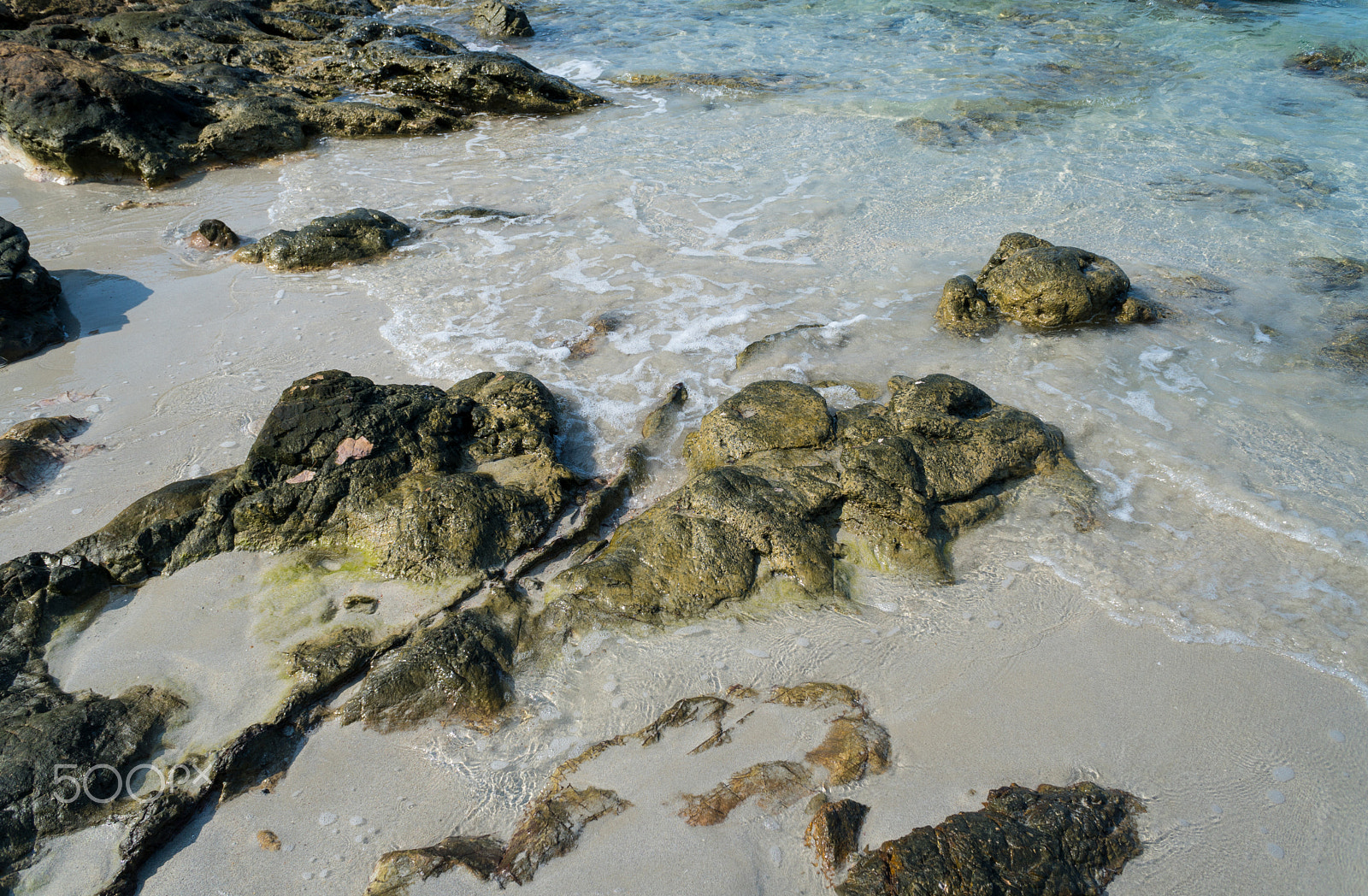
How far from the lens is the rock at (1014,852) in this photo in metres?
2.41

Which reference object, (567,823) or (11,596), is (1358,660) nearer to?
(567,823)

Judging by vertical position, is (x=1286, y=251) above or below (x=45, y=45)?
below

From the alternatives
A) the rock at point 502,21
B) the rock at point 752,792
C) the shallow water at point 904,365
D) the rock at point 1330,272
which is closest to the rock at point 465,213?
the shallow water at point 904,365

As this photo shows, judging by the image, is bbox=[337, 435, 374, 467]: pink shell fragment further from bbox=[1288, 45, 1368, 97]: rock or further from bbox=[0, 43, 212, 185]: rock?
bbox=[1288, 45, 1368, 97]: rock

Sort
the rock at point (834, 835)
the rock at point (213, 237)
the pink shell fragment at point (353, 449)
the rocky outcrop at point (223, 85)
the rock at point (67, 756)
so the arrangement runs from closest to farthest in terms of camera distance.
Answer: the rock at point (834, 835) < the rock at point (67, 756) < the pink shell fragment at point (353, 449) < the rock at point (213, 237) < the rocky outcrop at point (223, 85)

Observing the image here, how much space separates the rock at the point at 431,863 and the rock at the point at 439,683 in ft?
1.65

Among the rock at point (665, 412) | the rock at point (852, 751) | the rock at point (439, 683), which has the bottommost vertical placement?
the rock at point (852, 751)

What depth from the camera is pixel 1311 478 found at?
14.3 feet

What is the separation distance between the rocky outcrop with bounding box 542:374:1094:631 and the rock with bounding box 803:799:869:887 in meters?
1.10

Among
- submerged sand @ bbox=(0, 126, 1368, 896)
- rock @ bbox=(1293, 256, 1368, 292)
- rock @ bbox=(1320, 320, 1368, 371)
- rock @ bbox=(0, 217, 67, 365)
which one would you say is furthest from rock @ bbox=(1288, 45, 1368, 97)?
rock @ bbox=(0, 217, 67, 365)

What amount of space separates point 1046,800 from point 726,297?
450 centimetres

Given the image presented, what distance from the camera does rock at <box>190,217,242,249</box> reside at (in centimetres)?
688

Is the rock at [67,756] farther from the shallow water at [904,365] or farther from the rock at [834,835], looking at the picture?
the rock at [834,835]

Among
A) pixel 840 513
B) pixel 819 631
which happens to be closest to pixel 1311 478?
pixel 840 513
